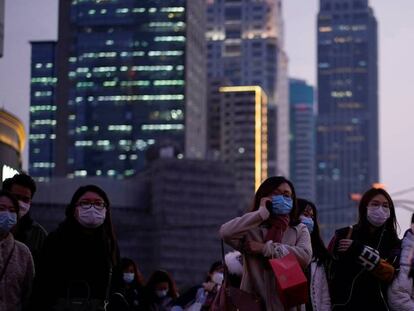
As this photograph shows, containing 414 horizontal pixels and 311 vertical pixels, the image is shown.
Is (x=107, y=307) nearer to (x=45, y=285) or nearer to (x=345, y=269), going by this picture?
(x=45, y=285)

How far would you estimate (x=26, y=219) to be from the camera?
10.2 metres

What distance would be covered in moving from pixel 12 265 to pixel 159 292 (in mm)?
6267

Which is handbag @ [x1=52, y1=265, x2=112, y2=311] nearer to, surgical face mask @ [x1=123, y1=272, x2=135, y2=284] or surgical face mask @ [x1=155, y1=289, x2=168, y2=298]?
surgical face mask @ [x1=123, y1=272, x2=135, y2=284]

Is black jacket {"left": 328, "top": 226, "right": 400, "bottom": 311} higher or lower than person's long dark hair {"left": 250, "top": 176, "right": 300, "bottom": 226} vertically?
lower

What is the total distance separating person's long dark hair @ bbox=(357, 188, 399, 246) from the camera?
34.0 ft

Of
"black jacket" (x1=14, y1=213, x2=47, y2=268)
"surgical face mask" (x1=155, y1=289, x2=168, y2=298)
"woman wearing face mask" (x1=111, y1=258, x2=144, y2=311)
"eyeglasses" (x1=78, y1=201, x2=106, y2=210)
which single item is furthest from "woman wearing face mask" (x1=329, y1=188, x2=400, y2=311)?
"surgical face mask" (x1=155, y1=289, x2=168, y2=298)

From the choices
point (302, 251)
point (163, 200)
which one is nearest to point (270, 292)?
point (302, 251)

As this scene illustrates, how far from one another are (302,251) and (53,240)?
1720 millimetres

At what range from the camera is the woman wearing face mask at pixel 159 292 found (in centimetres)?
1516

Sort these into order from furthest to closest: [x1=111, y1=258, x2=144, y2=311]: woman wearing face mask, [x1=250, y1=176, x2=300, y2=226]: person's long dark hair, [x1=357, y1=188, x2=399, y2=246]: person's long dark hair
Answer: [x1=111, y1=258, x2=144, y2=311]: woman wearing face mask < [x1=357, y1=188, x2=399, y2=246]: person's long dark hair < [x1=250, y1=176, x2=300, y2=226]: person's long dark hair

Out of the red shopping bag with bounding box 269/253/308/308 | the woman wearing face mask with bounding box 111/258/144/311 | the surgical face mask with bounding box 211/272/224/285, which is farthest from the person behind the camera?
the woman wearing face mask with bounding box 111/258/144/311

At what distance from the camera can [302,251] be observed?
9336mm

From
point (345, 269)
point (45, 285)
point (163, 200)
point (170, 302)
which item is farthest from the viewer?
point (163, 200)

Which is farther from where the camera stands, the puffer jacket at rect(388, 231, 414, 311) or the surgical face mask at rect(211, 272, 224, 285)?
the surgical face mask at rect(211, 272, 224, 285)
